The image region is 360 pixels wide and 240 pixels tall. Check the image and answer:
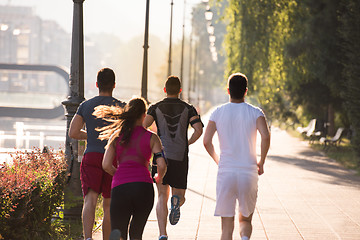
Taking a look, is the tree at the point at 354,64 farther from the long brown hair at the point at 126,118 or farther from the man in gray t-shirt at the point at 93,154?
the long brown hair at the point at 126,118

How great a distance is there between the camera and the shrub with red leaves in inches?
257

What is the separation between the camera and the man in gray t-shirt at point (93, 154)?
6.89 meters

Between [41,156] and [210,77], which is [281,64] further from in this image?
[210,77]

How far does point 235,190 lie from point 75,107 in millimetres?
3458

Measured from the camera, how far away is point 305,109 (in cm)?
3266

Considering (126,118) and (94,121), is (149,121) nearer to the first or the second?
(94,121)

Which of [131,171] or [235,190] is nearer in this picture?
[131,171]

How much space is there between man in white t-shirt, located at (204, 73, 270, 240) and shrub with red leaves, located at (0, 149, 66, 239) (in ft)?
6.37

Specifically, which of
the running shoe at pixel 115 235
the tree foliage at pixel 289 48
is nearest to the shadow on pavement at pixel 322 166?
the tree foliage at pixel 289 48

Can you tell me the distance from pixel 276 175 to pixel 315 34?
8.16m

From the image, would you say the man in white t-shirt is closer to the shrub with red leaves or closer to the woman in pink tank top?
the woman in pink tank top

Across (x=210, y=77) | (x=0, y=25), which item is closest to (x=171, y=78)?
→ (x=210, y=77)

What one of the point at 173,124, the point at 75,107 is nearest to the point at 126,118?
the point at 173,124

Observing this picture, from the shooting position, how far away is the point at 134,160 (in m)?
5.68
